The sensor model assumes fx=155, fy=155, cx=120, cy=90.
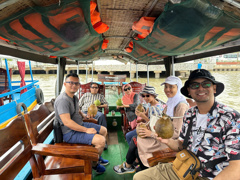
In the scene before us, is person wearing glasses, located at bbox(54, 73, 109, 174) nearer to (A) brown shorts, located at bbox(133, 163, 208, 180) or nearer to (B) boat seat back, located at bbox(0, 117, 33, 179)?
(B) boat seat back, located at bbox(0, 117, 33, 179)

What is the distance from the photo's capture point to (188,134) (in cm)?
149

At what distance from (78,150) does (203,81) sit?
52.1 inches

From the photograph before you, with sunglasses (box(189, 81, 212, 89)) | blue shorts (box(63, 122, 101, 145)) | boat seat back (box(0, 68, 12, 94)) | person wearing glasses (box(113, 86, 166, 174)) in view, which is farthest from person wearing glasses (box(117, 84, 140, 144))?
boat seat back (box(0, 68, 12, 94))

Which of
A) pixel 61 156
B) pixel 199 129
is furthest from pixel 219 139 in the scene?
pixel 61 156

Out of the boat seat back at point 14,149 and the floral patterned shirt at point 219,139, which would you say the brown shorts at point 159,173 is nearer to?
the floral patterned shirt at point 219,139

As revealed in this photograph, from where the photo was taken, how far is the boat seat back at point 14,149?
1.19 m

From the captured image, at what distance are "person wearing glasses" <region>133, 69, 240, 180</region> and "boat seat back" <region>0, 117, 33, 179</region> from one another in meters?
1.11

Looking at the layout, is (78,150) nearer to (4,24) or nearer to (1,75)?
(4,24)

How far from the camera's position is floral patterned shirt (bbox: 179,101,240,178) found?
1.14 meters

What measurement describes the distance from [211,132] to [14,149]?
6.14 ft

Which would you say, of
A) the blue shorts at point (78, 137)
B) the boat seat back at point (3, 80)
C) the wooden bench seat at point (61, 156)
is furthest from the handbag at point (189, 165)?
the boat seat back at point (3, 80)

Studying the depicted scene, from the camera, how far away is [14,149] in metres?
1.58

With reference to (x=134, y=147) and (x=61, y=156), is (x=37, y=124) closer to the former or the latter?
(x=61, y=156)

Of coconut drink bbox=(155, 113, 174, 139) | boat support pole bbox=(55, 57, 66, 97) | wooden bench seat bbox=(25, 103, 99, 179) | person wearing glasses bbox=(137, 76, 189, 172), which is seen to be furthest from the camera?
boat support pole bbox=(55, 57, 66, 97)
